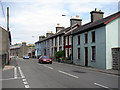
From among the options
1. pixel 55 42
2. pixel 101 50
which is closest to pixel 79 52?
pixel 101 50

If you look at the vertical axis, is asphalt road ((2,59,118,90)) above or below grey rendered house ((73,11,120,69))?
below

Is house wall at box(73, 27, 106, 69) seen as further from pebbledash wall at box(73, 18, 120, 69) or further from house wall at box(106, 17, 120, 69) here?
house wall at box(106, 17, 120, 69)

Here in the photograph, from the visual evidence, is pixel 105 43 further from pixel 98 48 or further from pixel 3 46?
pixel 3 46

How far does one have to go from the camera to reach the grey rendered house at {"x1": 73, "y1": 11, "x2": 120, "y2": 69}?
19625 millimetres

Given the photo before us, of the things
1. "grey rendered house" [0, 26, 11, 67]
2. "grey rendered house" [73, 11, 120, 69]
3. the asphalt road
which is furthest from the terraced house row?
"grey rendered house" [0, 26, 11, 67]

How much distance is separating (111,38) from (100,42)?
5.15 feet

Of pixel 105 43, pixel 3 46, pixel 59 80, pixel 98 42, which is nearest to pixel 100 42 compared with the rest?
pixel 98 42

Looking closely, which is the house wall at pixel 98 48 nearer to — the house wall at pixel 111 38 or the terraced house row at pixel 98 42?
the terraced house row at pixel 98 42

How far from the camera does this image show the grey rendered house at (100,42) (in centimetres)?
1962

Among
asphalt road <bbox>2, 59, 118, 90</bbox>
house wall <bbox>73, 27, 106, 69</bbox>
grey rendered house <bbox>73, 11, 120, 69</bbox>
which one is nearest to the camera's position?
asphalt road <bbox>2, 59, 118, 90</bbox>

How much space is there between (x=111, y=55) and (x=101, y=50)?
145 centimetres

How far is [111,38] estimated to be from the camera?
19844 mm

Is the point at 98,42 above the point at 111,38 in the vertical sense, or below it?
below

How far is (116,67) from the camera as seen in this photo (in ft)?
60.9
